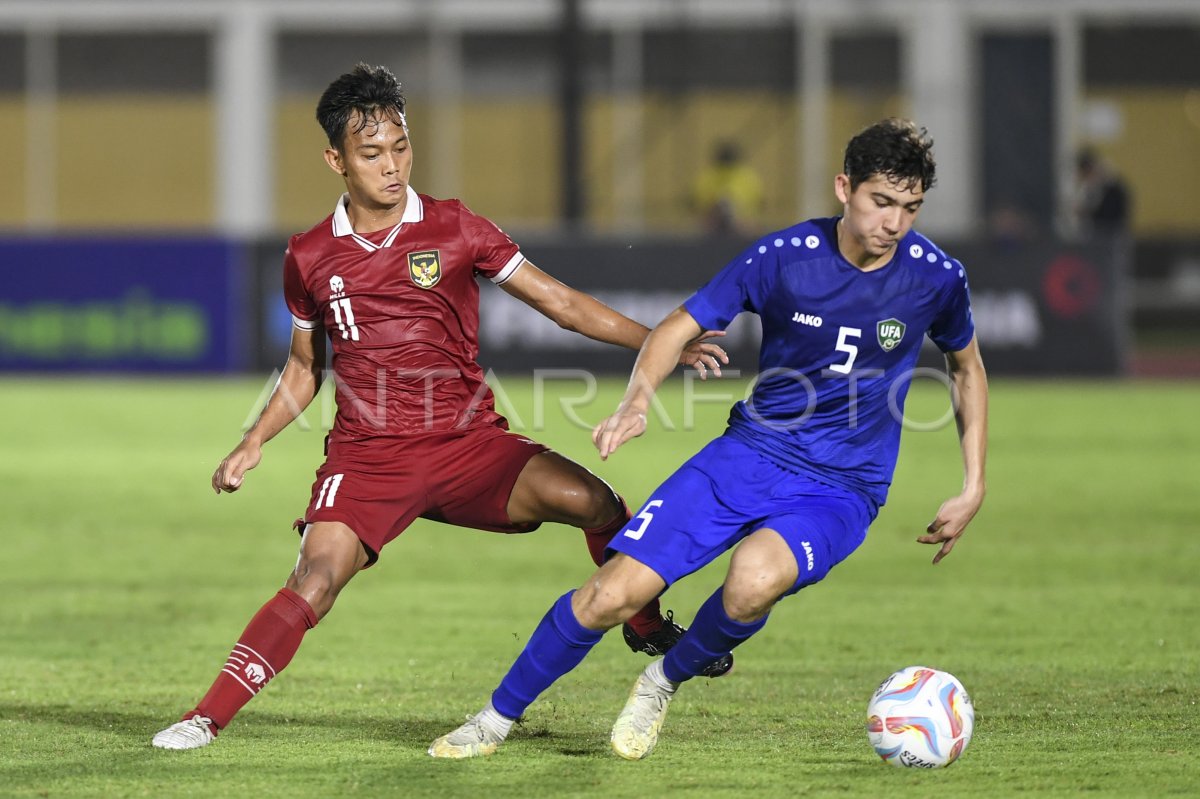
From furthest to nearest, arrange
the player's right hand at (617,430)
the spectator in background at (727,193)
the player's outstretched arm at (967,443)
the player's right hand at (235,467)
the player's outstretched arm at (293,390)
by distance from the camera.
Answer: the spectator in background at (727,193) < the player's outstretched arm at (293,390) < the player's right hand at (235,467) < the player's outstretched arm at (967,443) < the player's right hand at (617,430)

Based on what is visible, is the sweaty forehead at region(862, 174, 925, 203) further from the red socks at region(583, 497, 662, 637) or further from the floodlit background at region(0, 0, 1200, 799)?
the floodlit background at region(0, 0, 1200, 799)

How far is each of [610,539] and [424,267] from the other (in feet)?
3.58

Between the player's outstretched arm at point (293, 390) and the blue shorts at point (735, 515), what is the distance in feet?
4.20

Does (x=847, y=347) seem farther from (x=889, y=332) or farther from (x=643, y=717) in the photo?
(x=643, y=717)

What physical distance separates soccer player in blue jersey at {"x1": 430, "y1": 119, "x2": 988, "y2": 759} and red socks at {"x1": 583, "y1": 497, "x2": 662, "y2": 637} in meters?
0.53

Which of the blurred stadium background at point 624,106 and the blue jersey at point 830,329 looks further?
the blurred stadium background at point 624,106

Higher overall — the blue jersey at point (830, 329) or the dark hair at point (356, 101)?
the dark hair at point (356, 101)

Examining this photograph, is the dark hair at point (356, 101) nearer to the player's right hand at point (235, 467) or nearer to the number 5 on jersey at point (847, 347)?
the player's right hand at point (235, 467)

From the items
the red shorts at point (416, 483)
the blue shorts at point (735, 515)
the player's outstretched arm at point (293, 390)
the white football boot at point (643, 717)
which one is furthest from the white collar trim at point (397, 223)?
the white football boot at point (643, 717)

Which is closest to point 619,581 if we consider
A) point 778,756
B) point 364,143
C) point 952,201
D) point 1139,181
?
point 778,756

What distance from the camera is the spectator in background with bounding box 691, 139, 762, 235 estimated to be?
2189cm

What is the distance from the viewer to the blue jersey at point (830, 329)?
5.54 metres

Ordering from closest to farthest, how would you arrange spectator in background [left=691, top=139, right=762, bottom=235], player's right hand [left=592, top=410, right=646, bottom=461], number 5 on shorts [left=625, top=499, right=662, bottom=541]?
player's right hand [left=592, top=410, right=646, bottom=461], number 5 on shorts [left=625, top=499, right=662, bottom=541], spectator in background [left=691, top=139, right=762, bottom=235]

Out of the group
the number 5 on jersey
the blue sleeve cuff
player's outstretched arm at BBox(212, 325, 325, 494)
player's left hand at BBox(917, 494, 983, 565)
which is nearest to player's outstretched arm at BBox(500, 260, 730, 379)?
the blue sleeve cuff
